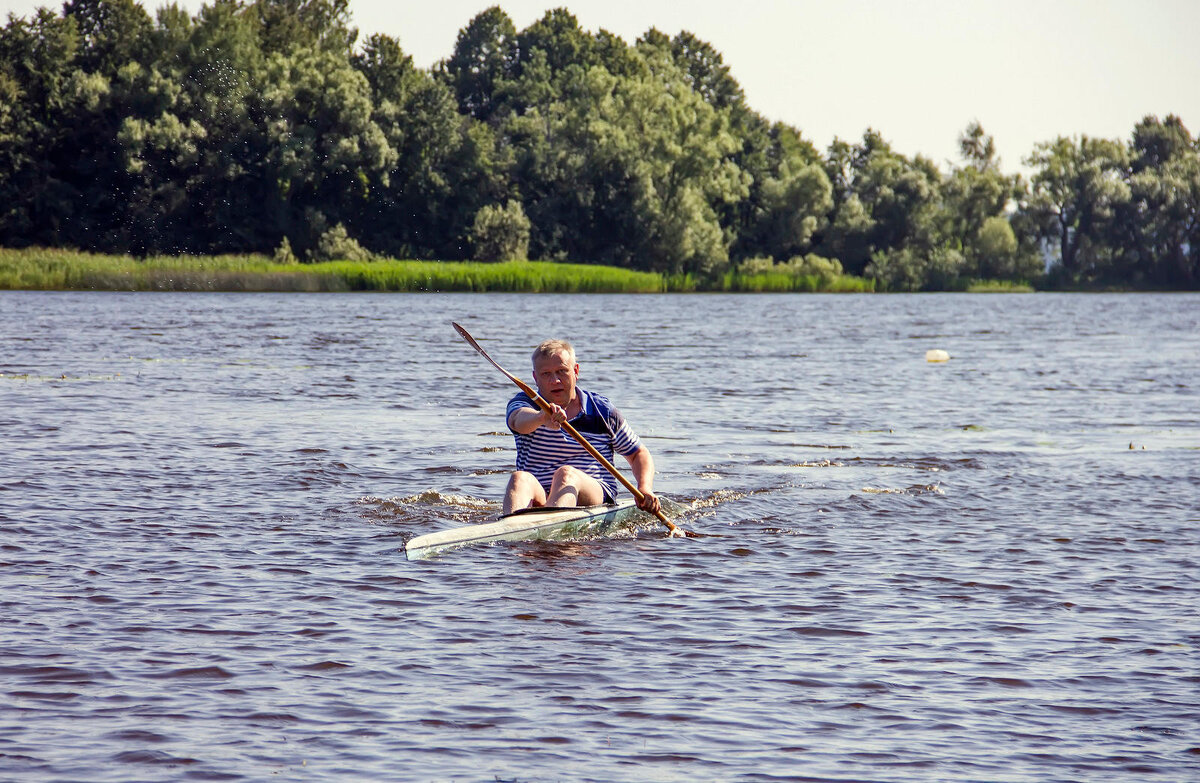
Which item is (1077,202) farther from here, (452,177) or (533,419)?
(533,419)

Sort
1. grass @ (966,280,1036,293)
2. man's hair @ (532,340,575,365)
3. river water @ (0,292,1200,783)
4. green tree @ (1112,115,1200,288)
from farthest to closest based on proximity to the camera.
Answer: green tree @ (1112,115,1200,288) < grass @ (966,280,1036,293) < man's hair @ (532,340,575,365) < river water @ (0,292,1200,783)

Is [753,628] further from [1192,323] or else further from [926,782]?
[1192,323]

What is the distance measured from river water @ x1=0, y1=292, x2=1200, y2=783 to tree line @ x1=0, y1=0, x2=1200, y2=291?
5678 centimetres

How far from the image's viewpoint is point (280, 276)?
212ft

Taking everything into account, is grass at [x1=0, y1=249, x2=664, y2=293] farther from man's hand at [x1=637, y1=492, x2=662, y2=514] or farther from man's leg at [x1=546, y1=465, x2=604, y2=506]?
man's hand at [x1=637, y1=492, x2=662, y2=514]

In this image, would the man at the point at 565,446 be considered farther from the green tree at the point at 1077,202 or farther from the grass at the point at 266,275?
the green tree at the point at 1077,202

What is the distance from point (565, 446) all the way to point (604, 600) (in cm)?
235

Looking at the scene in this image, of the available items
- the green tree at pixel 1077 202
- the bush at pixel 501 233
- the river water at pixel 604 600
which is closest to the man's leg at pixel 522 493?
the river water at pixel 604 600

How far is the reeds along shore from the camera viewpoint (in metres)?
56.4

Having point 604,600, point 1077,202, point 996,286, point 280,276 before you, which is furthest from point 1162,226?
point 604,600

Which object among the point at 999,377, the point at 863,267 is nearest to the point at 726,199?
the point at 863,267

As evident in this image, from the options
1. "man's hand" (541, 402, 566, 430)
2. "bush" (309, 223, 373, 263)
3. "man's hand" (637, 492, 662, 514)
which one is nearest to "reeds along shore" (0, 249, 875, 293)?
"bush" (309, 223, 373, 263)

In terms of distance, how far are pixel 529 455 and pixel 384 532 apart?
4.03 feet

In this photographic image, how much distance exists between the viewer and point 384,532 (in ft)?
34.5
